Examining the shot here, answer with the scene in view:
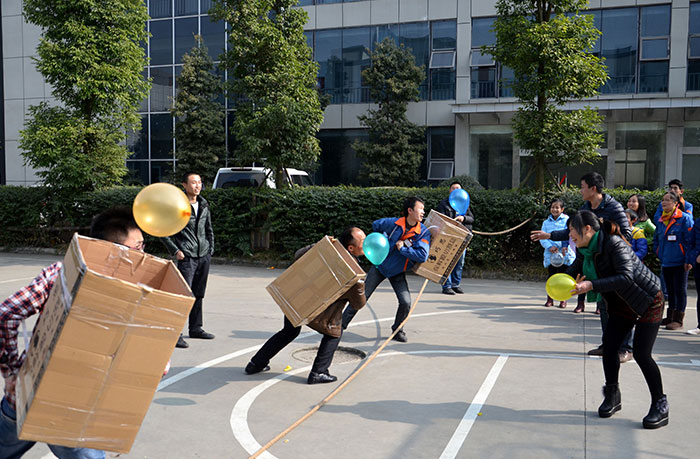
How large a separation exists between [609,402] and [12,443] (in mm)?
4353

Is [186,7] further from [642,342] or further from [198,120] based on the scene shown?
[642,342]

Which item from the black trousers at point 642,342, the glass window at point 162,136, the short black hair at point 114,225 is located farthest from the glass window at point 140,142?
the short black hair at point 114,225

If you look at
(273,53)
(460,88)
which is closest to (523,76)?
(273,53)

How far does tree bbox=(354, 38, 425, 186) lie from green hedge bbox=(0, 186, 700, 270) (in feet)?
28.3

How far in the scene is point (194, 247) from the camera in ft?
23.9

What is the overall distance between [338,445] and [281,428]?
0.55 m

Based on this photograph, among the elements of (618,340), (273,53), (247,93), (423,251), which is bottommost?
(618,340)

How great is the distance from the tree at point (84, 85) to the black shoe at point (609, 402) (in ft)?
47.6

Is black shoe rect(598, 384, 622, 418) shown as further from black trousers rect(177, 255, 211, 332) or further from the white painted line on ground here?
black trousers rect(177, 255, 211, 332)

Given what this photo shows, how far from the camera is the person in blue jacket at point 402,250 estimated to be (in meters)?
7.06

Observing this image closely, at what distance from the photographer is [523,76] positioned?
534 inches

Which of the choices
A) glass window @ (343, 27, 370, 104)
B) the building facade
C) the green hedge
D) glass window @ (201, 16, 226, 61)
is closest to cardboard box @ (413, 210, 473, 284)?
the green hedge

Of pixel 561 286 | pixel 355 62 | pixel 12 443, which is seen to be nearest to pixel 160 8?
pixel 355 62

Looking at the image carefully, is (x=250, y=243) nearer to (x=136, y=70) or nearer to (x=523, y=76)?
(x=136, y=70)
